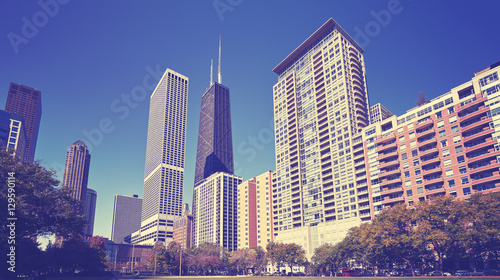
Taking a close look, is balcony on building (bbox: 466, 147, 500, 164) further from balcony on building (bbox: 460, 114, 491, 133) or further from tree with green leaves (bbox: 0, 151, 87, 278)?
tree with green leaves (bbox: 0, 151, 87, 278)

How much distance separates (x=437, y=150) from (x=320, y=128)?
173 feet

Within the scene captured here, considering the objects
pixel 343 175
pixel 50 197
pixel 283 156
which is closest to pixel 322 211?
pixel 343 175

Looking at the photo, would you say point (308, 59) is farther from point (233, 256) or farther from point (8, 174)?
point (8, 174)

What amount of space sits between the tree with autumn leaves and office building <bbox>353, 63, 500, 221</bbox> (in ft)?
60.7

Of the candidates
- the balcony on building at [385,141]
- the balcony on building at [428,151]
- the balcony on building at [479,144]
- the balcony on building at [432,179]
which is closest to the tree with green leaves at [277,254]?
→ the balcony on building at [385,141]

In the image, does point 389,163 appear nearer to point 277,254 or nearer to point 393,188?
point 393,188

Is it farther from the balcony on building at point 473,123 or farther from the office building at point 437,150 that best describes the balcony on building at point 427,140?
the balcony on building at point 473,123

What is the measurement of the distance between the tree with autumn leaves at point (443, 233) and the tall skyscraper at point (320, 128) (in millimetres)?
39438

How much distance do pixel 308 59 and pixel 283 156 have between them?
165 feet

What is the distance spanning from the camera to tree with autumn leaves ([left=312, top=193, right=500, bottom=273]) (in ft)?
202

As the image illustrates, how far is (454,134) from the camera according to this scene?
90.0 metres

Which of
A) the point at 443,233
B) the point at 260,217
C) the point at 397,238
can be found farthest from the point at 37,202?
the point at 260,217

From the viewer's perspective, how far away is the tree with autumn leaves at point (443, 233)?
6166 cm

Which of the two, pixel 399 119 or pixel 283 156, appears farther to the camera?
pixel 283 156
